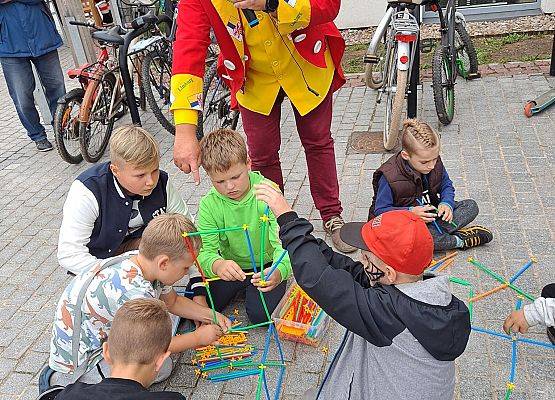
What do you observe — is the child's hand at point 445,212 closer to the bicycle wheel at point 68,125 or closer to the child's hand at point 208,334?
the child's hand at point 208,334

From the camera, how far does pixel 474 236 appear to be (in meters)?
3.42

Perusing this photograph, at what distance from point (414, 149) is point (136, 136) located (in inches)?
61.8

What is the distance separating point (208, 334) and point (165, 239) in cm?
61

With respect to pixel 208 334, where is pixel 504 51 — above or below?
below

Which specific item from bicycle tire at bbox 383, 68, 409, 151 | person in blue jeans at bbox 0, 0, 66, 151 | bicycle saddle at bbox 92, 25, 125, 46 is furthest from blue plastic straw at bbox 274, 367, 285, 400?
person in blue jeans at bbox 0, 0, 66, 151

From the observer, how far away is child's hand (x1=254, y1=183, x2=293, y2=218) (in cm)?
197

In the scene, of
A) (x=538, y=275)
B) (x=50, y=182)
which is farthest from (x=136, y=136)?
(x=50, y=182)

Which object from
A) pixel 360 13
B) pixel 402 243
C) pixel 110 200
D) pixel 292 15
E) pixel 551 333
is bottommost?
pixel 360 13

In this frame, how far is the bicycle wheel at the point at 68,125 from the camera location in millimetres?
5148

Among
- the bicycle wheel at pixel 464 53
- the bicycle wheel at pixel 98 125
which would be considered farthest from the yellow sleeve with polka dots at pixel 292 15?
the bicycle wheel at pixel 464 53

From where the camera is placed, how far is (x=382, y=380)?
190 cm

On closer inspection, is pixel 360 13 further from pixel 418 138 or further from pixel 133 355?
pixel 133 355

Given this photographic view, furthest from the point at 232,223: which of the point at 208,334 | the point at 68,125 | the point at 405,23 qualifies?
the point at 68,125

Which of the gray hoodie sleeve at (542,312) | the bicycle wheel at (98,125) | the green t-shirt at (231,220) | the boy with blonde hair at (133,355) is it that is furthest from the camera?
the bicycle wheel at (98,125)
